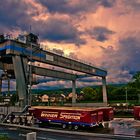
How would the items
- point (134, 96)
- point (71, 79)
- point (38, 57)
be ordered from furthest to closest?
1. point (134, 96)
2. point (71, 79)
3. point (38, 57)

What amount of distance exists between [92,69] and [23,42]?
2970 centimetres

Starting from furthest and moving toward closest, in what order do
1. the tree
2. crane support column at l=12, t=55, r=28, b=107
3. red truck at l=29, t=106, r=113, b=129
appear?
1. the tree
2. crane support column at l=12, t=55, r=28, b=107
3. red truck at l=29, t=106, r=113, b=129

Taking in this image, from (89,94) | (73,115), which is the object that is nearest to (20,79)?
(73,115)

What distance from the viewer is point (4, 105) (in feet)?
149

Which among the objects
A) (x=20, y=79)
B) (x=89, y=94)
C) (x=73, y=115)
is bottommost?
(x=73, y=115)

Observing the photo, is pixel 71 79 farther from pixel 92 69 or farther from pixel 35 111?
pixel 35 111

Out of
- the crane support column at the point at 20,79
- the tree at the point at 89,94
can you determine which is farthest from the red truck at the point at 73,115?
the tree at the point at 89,94

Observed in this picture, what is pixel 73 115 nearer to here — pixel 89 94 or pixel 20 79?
pixel 20 79

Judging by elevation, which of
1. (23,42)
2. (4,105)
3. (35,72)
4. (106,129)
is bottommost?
(106,129)

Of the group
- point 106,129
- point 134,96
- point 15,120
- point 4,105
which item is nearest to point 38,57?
point 4,105

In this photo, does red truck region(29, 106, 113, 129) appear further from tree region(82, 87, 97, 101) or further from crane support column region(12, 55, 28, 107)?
tree region(82, 87, 97, 101)

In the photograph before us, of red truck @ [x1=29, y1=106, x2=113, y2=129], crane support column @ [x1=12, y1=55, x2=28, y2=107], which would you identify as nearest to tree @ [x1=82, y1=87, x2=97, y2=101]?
crane support column @ [x1=12, y1=55, x2=28, y2=107]

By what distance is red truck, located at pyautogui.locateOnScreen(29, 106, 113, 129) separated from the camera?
109ft

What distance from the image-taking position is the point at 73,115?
34219 mm
